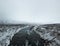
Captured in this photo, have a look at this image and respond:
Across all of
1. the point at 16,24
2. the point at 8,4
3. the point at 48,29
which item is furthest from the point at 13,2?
the point at 48,29

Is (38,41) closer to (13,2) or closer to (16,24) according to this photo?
(16,24)

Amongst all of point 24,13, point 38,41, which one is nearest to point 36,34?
point 38,41

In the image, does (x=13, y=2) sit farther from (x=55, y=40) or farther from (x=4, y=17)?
(x=55, y=40)

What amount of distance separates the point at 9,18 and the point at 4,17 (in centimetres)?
3

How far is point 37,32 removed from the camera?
518 millimetres

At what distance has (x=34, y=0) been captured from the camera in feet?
2.09

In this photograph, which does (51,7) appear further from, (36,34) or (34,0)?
(36,34)

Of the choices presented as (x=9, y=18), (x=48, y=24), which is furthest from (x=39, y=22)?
(x=9, y=18)

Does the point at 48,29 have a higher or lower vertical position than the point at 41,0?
lower

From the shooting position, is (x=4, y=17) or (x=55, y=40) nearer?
(x=55, y=40)

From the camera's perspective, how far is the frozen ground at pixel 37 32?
1.59ft

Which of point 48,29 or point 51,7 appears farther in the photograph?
point 51,7

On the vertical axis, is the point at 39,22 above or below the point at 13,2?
below

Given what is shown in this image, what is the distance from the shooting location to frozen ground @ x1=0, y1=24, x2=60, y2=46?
19.1 inches
